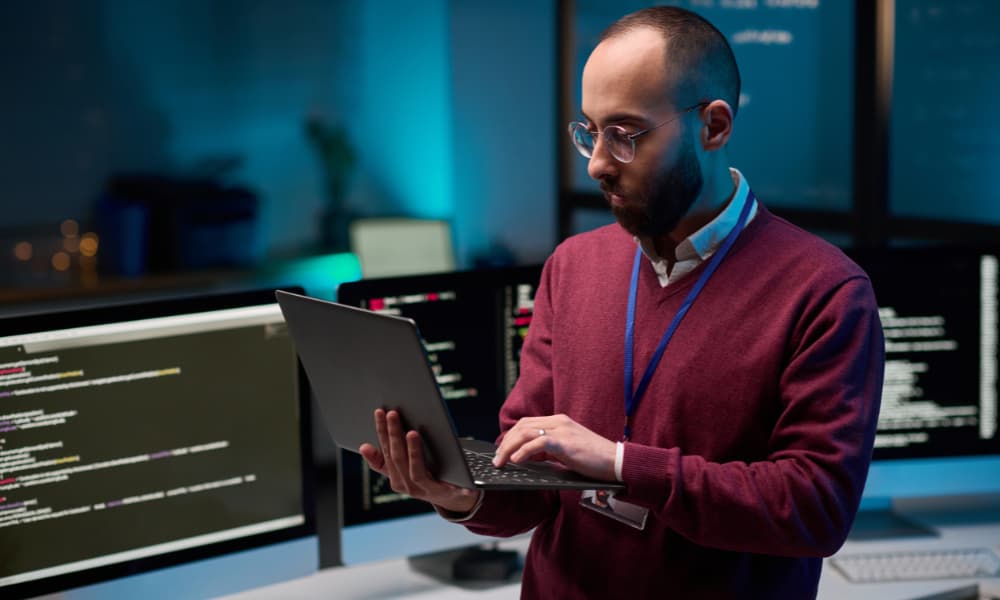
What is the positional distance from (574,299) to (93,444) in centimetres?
66

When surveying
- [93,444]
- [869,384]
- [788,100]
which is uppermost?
[788,100]

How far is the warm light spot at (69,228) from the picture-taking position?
436 centimetres

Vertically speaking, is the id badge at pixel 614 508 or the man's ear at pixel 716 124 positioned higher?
the man's ear at pixel 716 124

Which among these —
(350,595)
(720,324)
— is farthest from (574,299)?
(350,595)

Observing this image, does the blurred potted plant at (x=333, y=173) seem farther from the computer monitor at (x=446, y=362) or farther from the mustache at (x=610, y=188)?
the mustache at (x=610, y=188)

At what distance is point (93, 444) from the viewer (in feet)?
4.69

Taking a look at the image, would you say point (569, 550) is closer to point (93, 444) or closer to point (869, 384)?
point (869, 384)

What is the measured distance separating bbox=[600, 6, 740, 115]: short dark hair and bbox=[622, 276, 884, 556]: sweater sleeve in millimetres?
277

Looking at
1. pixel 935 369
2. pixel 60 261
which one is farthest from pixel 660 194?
pixel 60 261

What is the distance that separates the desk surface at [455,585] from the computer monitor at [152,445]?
13 centimetres

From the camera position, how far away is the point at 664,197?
4.04ft

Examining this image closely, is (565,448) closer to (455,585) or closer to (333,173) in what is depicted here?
(455,585)

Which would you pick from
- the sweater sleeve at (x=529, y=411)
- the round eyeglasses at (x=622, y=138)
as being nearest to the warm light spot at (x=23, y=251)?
the sweater sleeve at (x=529, y=411)

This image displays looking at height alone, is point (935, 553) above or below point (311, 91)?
below
